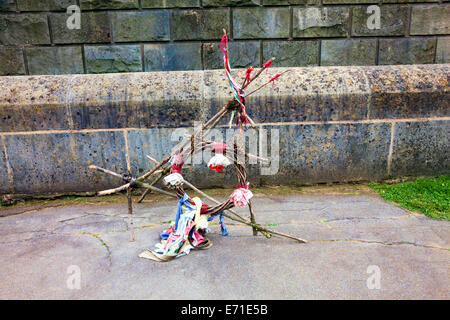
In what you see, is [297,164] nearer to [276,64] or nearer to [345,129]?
[345,129]

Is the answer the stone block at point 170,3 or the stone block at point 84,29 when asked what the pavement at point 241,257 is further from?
the stone block at point 170,3

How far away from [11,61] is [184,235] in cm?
Result: 392

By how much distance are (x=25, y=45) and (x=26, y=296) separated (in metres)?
3.87

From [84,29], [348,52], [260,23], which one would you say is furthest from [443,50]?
[84,29]

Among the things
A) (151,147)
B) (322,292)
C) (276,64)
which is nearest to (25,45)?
(151,147)

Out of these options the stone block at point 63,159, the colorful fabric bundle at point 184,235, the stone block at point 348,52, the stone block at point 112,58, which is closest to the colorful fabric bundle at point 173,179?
the colorful fabric bundle at point 184,235

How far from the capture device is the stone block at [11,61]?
4.98 metres

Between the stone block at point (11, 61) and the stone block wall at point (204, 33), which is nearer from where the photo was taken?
the stone block wall at point (204, 33)

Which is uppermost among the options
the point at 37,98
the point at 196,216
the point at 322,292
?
the point at 37,98

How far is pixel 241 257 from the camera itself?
9.02ft

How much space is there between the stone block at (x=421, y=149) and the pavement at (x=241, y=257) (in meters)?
0.76

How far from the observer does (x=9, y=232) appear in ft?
10.8

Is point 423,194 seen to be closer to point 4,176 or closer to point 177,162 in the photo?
point 177,162

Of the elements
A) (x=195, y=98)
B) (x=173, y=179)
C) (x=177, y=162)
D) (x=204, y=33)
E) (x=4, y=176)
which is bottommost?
(x=4, y=176)
